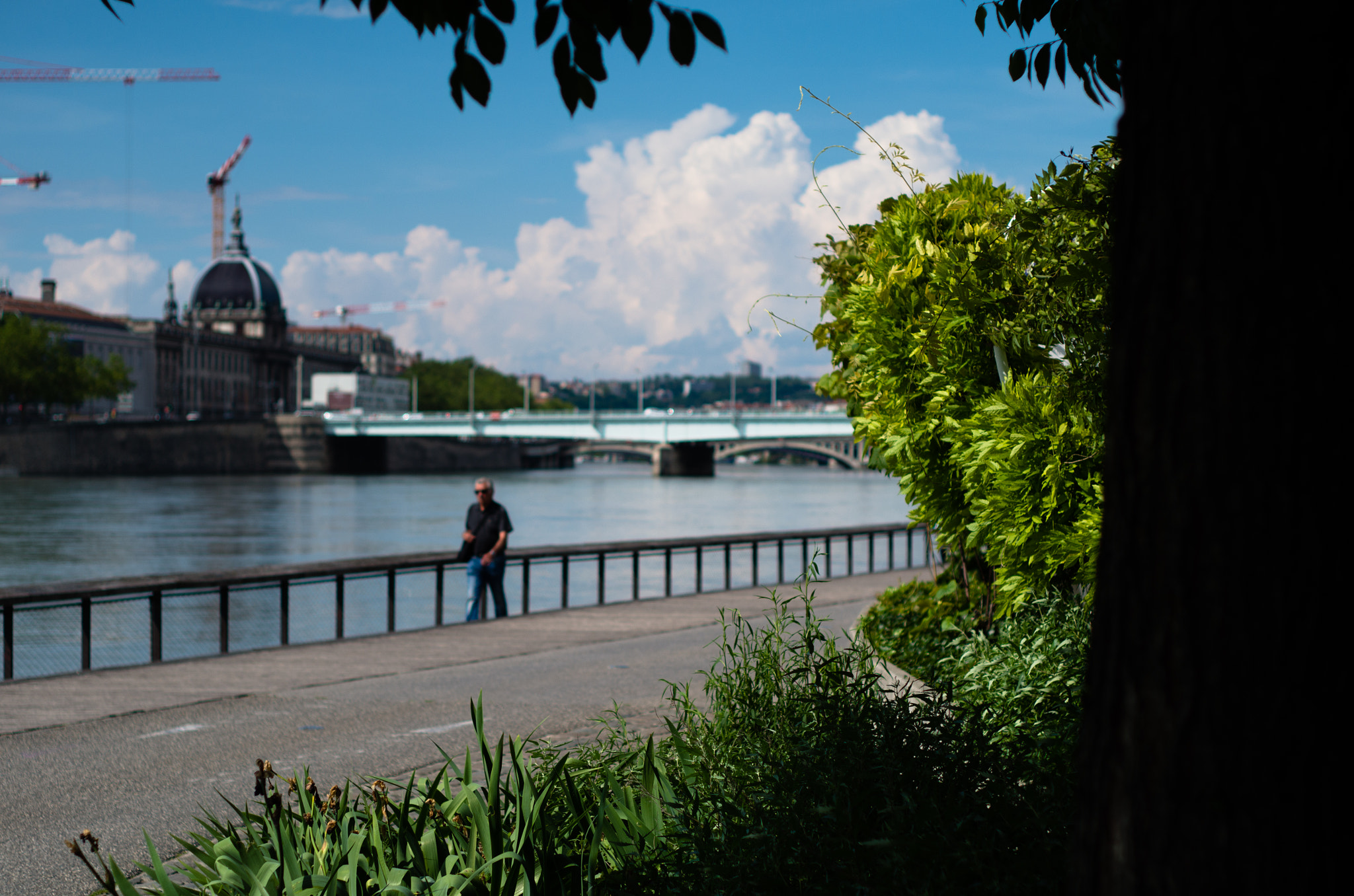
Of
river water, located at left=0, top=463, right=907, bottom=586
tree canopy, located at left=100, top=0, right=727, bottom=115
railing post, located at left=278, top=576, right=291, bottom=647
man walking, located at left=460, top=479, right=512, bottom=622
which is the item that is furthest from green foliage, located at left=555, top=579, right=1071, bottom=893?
river water, located at left=0, top=463, right=907, bottom=586

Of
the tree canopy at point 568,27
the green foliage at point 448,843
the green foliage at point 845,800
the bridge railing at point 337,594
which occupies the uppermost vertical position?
the tree canopy at point 568,27

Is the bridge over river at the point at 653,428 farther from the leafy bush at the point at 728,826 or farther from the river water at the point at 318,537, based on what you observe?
the leafy bush at the point at 728,826

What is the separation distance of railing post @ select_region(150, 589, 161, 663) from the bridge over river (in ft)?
209

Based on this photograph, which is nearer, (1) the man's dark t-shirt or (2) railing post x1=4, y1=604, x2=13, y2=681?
(2) railing post x1=4, y1=604, x2=13, y2=681

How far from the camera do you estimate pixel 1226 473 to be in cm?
191

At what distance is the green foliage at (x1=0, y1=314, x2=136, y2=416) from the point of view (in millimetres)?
99125

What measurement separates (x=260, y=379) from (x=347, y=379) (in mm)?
46700

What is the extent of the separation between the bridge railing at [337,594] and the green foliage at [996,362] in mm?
1117

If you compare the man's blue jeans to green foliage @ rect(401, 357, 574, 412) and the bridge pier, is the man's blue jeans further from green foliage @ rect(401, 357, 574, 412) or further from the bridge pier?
green foliage @ rect(401, 357, 574, 412)

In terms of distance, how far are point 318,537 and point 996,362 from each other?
40341mm

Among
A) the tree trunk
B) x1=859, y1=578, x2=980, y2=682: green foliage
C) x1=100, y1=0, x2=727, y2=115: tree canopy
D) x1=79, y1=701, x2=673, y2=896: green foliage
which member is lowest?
x1=859, y1=578, x2=980, y2=682: green foliage

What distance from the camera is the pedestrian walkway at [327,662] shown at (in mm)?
8836

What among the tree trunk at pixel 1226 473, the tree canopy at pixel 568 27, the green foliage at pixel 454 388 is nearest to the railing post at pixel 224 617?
the tree canopy at pixel 568 27

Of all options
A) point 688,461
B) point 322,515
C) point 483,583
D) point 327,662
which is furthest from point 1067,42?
point 688,461
